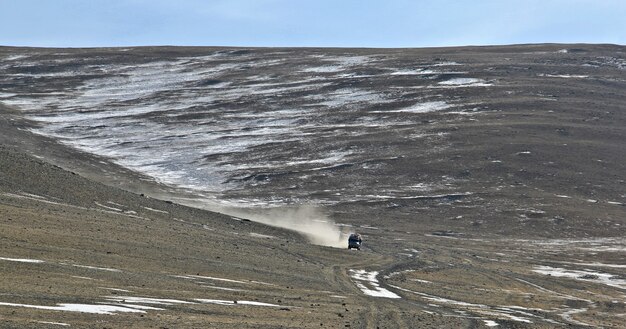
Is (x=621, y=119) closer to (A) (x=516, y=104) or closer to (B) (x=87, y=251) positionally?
(A) (x=516, y=104)

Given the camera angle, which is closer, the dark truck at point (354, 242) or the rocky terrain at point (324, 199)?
the rocky terrain at point (324, 199)

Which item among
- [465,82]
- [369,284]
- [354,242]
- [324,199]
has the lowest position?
[324,199]

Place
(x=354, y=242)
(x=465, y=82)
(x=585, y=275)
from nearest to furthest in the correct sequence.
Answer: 1. (x=585, y=275)
2. (x=354, y=242)
3. (x=465, y=82)

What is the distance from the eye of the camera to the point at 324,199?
358 feet

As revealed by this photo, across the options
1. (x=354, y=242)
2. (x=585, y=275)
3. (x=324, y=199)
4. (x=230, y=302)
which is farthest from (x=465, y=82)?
(x=230, y=302)

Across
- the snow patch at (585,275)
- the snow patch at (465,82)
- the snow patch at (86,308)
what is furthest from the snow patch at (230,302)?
Answer: the snow patch at (465,82)

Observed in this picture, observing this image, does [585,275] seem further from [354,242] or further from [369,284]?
[369,284]

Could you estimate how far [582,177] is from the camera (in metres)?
118

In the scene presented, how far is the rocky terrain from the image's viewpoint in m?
35.2

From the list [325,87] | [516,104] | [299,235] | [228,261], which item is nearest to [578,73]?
[516,104]

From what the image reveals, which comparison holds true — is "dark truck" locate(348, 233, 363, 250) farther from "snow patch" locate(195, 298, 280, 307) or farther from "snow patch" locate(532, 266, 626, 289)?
"snow patch" locate(195, 298, 280, 307)

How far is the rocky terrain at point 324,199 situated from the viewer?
1388 inches

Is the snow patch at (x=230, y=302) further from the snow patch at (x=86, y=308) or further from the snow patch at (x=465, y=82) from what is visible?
the snow patch at (x=465, y=82)

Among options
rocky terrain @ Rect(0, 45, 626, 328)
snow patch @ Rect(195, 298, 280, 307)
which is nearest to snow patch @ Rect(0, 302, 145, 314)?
rocky terrain @ Rect(0, 45, 626, 328)
